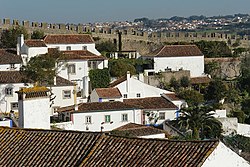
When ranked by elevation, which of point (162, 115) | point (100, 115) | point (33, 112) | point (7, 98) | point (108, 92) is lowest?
point (162, 115)

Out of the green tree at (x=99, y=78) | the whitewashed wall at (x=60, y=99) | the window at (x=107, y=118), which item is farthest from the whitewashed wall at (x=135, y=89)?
the window at (x=107, y=118)

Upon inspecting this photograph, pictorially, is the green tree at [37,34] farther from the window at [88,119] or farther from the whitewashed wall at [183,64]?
the window at [88,119]

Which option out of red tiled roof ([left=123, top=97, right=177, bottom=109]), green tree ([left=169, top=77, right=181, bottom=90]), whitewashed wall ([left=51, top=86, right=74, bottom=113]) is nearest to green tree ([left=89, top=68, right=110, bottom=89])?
whitewashed wall ([left=51, top=86, right=74, bottom=113])

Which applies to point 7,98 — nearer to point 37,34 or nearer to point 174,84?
point 174,84

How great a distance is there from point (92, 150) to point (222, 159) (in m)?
2.49

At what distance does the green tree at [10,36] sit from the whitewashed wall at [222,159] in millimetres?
41024

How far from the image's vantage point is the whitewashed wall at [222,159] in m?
11.7

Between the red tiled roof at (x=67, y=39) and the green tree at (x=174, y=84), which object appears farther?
the red tiled roof at (x=67, y=39)

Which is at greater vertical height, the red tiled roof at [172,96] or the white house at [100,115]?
the red tiled roof at [172,96]

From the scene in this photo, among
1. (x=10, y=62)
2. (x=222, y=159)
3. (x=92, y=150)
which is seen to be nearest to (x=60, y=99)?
(x=10, y=62)

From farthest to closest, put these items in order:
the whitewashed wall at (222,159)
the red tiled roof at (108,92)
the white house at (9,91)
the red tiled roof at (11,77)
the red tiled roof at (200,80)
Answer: the red tiled roof at (200,80) < the red tiled roof at (108,92) < the red tiled roof at (11,77) < the white house at (9,91) < the whitewashed wall at (222,159)

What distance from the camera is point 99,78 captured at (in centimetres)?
4556

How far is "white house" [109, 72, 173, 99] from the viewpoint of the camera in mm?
42500

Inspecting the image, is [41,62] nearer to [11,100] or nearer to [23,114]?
[11,100]
